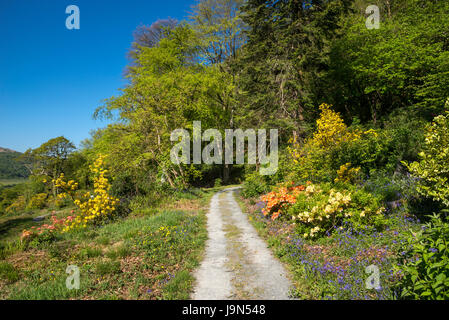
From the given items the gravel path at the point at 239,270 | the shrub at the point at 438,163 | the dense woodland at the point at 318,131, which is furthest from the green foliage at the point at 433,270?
the shrub at the point at 438,163

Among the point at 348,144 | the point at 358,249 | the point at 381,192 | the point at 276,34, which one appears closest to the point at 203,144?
the point at 276,34

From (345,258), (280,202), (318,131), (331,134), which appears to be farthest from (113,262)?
(318,131)

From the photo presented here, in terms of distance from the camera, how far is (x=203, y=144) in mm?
22312

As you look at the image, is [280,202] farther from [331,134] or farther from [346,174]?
[331,134]

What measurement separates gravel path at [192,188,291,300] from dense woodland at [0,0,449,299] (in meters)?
0.47

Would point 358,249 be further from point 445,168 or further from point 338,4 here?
point 338,4

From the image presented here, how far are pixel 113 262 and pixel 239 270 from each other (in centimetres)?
312

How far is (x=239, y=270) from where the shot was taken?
195 inches

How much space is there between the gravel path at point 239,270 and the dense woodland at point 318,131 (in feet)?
1.54

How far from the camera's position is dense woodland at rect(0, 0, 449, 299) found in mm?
4574

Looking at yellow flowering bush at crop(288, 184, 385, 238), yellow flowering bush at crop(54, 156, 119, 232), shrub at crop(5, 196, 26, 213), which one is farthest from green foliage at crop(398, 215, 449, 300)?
shrub at crop(5, 196, 26, 213)

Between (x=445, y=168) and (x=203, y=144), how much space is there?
62.9 feet

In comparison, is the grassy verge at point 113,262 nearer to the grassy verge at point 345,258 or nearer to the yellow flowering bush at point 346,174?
the grassy verge at point 345,258

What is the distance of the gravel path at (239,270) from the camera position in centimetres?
410
